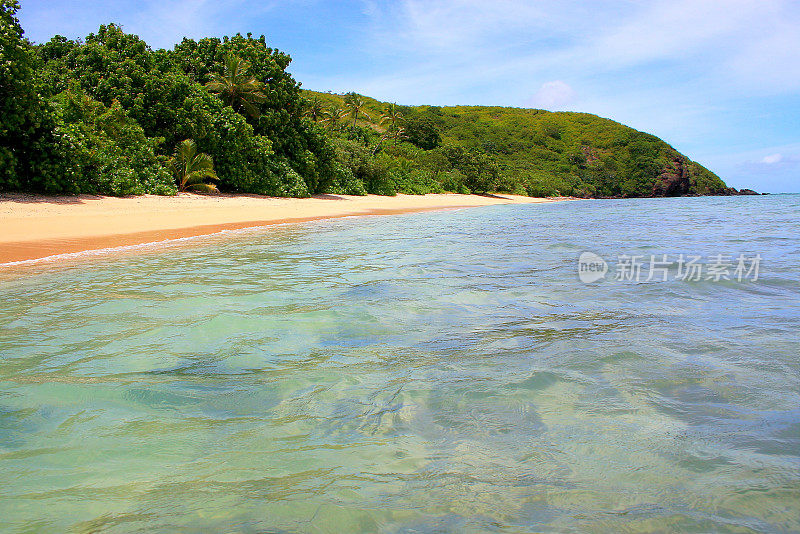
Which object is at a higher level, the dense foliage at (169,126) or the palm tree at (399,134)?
the palm tree at (399,134)

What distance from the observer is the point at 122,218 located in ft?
41.9

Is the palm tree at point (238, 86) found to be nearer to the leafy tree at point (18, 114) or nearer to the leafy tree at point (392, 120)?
the leafy tree at point (18, 114)

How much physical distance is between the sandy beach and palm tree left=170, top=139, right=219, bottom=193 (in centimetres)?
84

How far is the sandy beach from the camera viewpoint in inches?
363

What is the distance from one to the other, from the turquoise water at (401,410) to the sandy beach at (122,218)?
14.7 feet

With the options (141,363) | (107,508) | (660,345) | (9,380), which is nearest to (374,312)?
(141,363)

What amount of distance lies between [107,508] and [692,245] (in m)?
10.1

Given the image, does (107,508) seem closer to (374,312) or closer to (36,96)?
(374,312)

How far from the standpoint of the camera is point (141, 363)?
318 centimetres

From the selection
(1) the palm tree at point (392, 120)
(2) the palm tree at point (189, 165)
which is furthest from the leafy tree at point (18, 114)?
(1) the palm tree at point (392, 120)

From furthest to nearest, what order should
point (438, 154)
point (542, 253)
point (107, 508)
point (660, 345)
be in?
1. point (438, 154)
2. point (542, 253)
3. point (660, 345)
4. point (107, 508)

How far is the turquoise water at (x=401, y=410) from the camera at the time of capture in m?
1.73

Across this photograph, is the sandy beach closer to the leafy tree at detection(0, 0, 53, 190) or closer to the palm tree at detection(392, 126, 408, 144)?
the leafy tree at detection(0, 0, 53, 190)

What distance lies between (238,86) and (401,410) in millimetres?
22820
